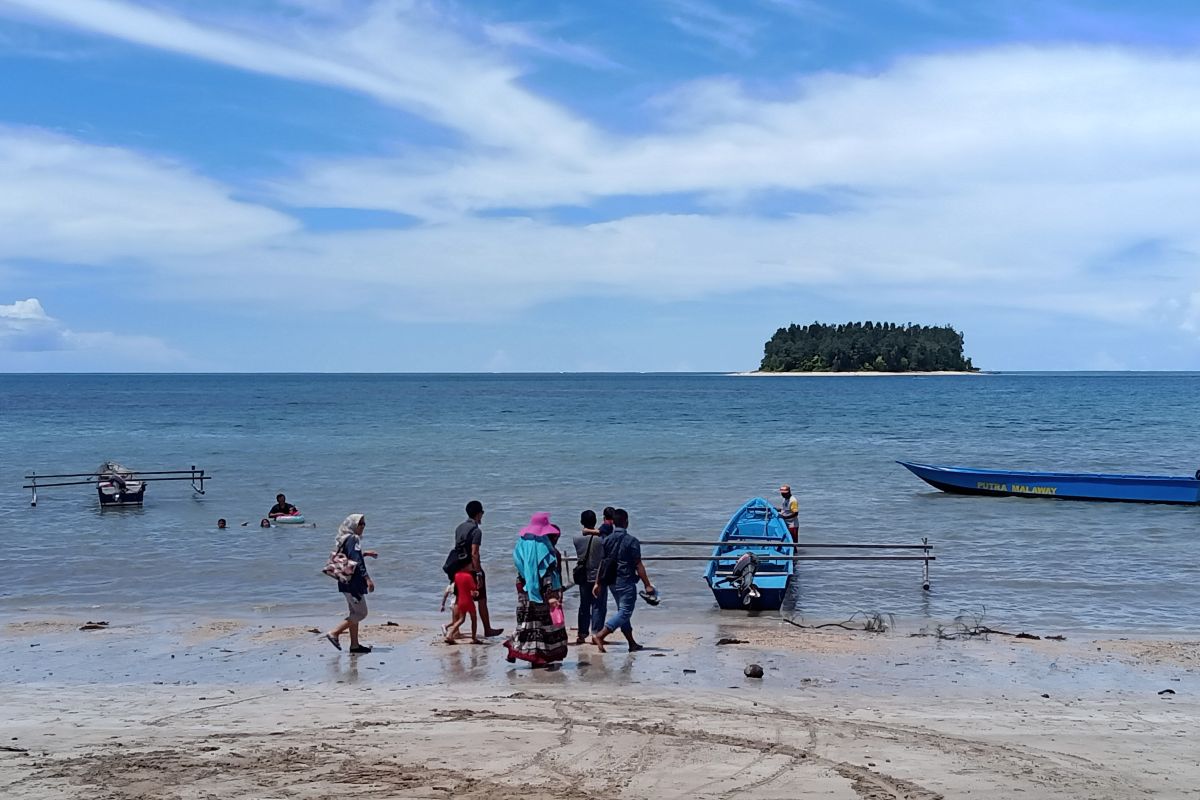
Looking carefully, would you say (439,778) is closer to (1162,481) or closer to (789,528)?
(789,528)

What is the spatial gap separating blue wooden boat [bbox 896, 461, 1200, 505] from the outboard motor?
1825 centimetres

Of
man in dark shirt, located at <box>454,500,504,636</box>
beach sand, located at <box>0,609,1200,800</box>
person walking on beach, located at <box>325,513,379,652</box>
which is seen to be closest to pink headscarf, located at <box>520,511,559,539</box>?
man in dark shirt, located at <box>454,500,504,636</box>

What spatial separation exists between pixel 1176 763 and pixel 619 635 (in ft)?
21.5

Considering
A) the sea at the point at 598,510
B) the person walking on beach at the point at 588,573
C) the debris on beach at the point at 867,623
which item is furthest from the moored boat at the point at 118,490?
the debris on beach at the point at 867,623

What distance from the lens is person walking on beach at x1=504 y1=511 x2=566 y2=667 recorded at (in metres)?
10.5

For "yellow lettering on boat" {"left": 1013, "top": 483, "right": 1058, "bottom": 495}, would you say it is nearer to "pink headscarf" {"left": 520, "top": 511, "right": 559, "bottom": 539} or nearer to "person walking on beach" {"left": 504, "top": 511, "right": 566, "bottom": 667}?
"person walking on beach" {"left": 504, "top": 511, "right": 566, "bottom": 667}

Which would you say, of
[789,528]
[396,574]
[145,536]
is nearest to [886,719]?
[789,528]

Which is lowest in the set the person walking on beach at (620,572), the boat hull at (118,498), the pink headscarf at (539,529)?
the boat hull at (118,498)

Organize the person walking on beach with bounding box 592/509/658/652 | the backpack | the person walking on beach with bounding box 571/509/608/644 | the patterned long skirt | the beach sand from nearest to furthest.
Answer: the beach sand, the patterned long skirt, the person walking on beach with bounding box 592/509/658/652, the person walking on beach with bounding box 571/509/608/644, the backpack

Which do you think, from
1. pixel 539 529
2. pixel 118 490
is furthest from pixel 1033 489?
pixel 118 490

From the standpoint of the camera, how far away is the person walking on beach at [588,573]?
448 inches

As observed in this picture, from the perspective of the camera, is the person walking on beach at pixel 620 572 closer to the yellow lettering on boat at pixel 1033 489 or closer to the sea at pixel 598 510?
the sea at pixel 598 510

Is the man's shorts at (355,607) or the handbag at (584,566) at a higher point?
the handbag at (584,566)

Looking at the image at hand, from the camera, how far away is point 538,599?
420 inches
